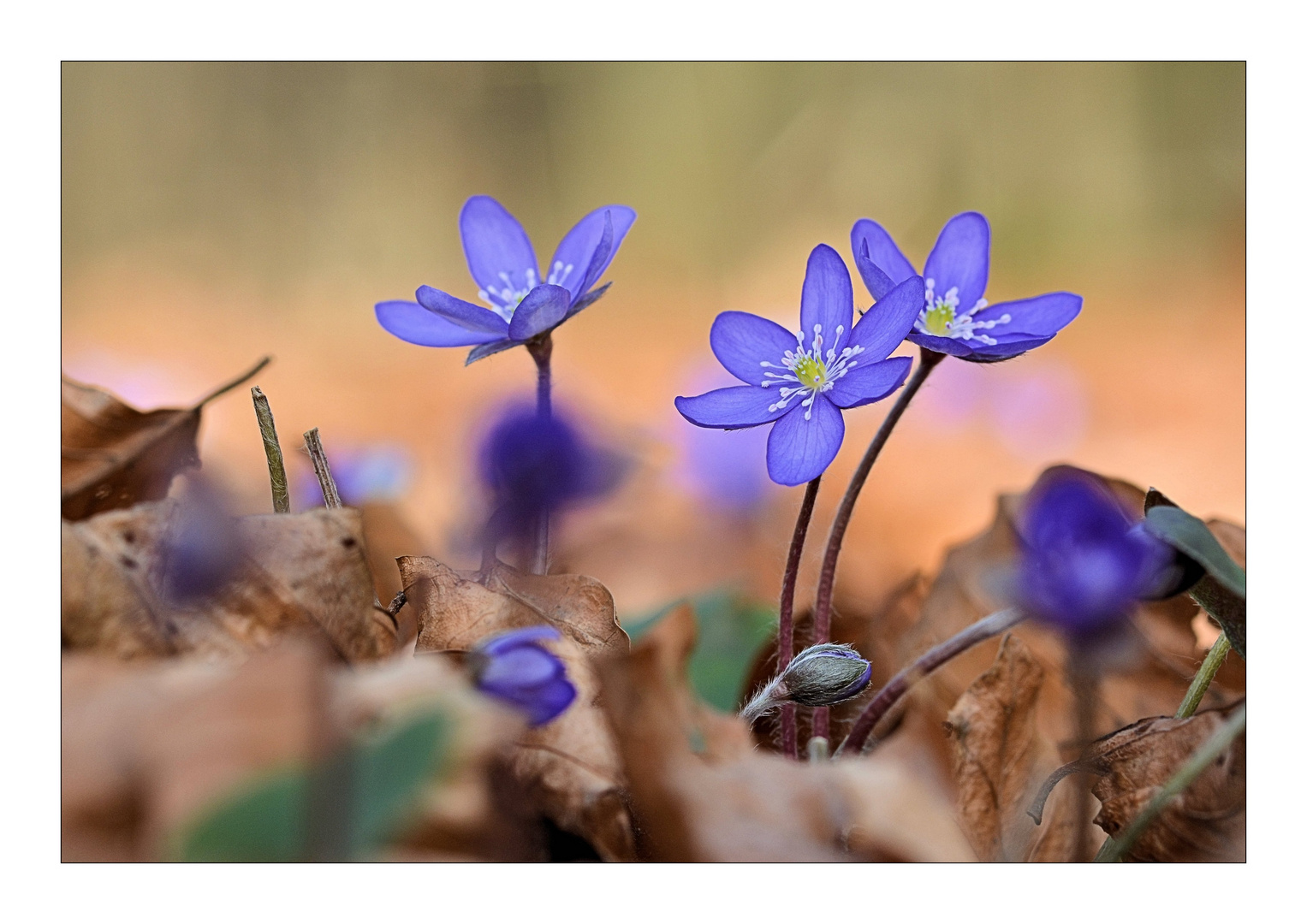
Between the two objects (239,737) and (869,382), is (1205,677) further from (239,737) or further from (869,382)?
(239,737)

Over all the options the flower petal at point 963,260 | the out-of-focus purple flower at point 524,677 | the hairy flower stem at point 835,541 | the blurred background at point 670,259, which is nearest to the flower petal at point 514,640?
the out-of-focus purple flower at point 524,677

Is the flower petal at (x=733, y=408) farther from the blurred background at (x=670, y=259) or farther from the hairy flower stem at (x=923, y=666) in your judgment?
the blurred background at (x=670, y=259)

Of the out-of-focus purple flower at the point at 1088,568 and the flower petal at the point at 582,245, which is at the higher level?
the flower petal at the point at 582,245

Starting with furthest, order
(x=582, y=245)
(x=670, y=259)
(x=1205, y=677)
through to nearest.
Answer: (x=670, y=259) < (x=582, y=245) < (x=1205, y=677)

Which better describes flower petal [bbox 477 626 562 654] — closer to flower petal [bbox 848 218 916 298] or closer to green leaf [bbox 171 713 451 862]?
green leaf [bbox 171 713 451 862]

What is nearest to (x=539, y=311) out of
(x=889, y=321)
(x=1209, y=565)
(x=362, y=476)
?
(x=889, y=321)

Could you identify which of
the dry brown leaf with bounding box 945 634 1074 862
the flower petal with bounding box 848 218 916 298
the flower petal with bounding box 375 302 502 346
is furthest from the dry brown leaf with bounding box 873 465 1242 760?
the flower petal with bounding box 375 302 502 346
